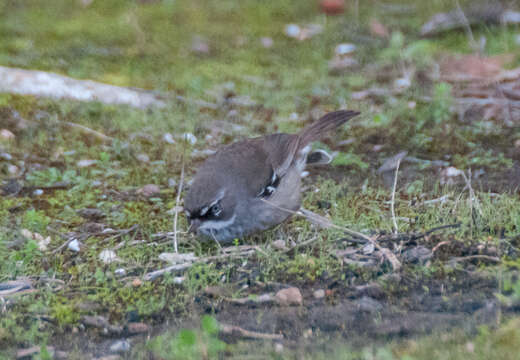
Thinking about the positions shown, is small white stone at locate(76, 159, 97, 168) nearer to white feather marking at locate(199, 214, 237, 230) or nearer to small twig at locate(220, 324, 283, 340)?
white feather marking at locate(199, 214, 237, 230)

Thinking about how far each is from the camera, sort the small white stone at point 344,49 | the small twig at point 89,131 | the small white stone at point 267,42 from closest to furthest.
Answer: the small twig at point 89,131 → the small white stone at point 344,49 → the small white stone at point 267,42

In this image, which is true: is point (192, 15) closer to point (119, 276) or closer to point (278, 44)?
point (278, 44)

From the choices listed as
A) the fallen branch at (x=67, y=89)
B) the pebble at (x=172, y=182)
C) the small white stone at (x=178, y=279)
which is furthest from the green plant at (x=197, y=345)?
the fallen branch at (x=67, y=89)

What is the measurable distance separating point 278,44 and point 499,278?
557 centimetres

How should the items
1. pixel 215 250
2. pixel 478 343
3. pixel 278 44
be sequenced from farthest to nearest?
1. pixel 278 44
2. pixel 215 250
3. pixel 478 343

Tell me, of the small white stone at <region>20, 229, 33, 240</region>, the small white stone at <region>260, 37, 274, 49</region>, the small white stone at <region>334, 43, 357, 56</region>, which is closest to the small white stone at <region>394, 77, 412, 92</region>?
the small white stone at <region>334, 43, 357, 56</region>

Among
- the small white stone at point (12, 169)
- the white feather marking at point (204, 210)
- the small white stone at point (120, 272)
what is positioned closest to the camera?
the small white stone at point (120, 272)

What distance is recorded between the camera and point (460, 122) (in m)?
6.29

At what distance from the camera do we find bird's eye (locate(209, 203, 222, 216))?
444 cm

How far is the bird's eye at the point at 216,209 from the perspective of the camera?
4.44m

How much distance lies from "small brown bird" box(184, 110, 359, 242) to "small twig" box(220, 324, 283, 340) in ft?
3.26

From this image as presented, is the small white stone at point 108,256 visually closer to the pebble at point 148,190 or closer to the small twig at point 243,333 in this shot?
the pebble at point 148,190

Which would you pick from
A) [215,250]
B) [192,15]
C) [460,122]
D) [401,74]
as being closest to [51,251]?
[215,250]

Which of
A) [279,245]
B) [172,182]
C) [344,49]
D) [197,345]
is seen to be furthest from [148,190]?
[344,49]
